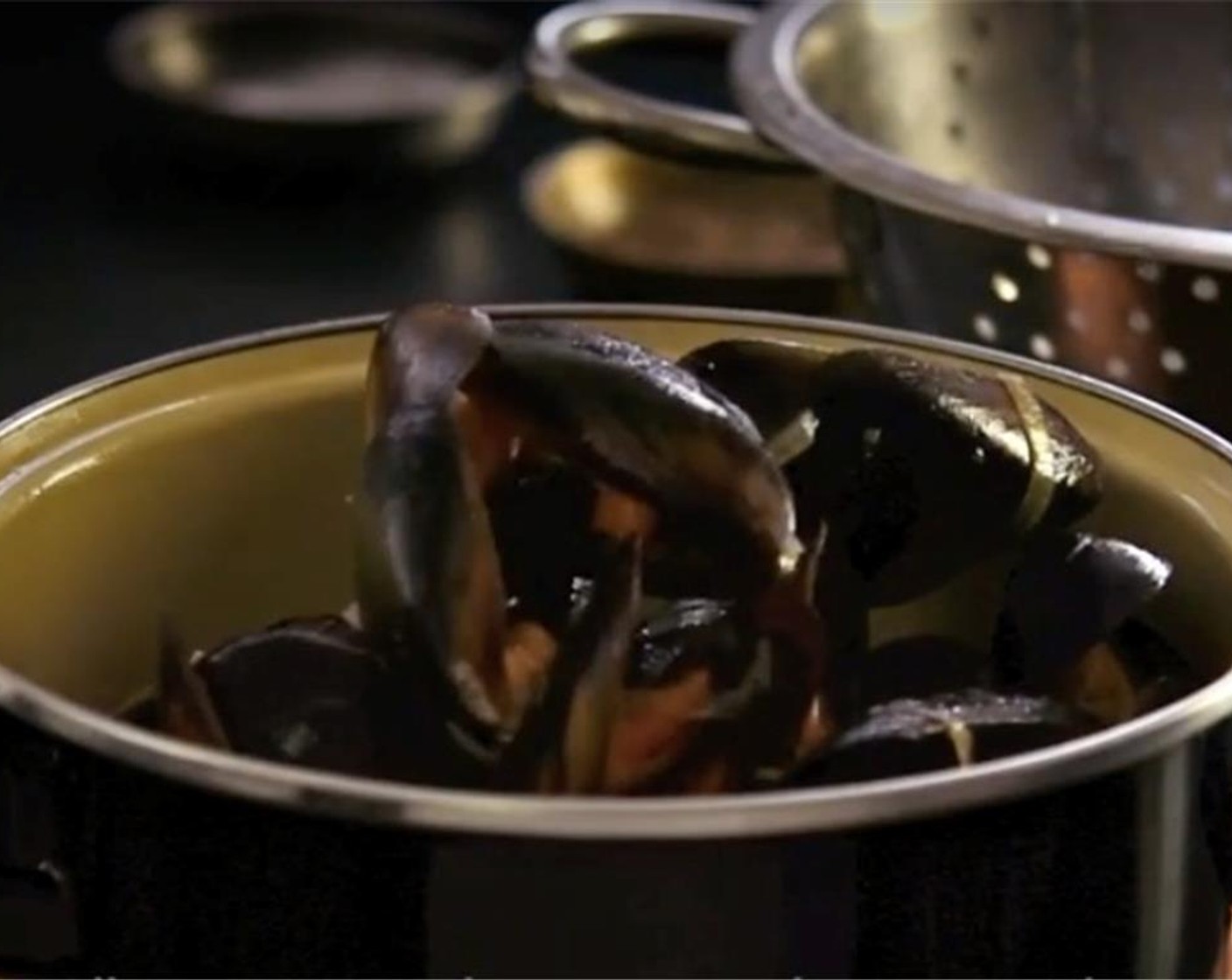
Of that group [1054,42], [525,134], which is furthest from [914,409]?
[525,134]

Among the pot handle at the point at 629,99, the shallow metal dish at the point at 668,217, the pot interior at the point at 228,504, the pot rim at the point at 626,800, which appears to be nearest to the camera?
the pot rim at the point at 626,800

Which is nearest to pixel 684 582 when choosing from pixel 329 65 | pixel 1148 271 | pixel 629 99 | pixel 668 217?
pixel 1148 271

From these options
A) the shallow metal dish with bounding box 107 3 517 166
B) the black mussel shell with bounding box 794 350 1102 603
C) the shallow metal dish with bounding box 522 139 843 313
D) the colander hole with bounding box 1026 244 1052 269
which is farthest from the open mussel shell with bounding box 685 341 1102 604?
the shallow metal dish with bounding box 107 3 517 166

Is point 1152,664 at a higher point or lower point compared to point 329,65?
lower

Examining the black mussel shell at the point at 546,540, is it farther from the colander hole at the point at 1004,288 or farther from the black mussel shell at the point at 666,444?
the colander hole at the point at 1004,288

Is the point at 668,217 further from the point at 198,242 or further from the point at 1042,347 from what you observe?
the point at 1042,347

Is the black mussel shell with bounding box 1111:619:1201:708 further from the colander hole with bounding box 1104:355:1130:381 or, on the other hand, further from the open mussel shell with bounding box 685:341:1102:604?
the colander hole with bounding box 1104:355:1130:381

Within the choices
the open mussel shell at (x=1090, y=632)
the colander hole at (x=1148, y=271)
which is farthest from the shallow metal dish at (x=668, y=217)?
the open mussel shell at (x=1090, y=632)

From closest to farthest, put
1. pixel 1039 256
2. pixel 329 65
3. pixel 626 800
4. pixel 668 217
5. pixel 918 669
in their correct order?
pixel 626 800 < pixel 918 669 < pixel 1039 256 < pixel 668 217 < pixel 329 65

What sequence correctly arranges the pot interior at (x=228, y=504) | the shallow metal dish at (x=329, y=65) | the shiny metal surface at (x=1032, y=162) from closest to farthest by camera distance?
the pot interior at (x=228, y=504), the shiny metal surface at (x=1032, y=162), the shallow metal dish at (x=329, y=65)
